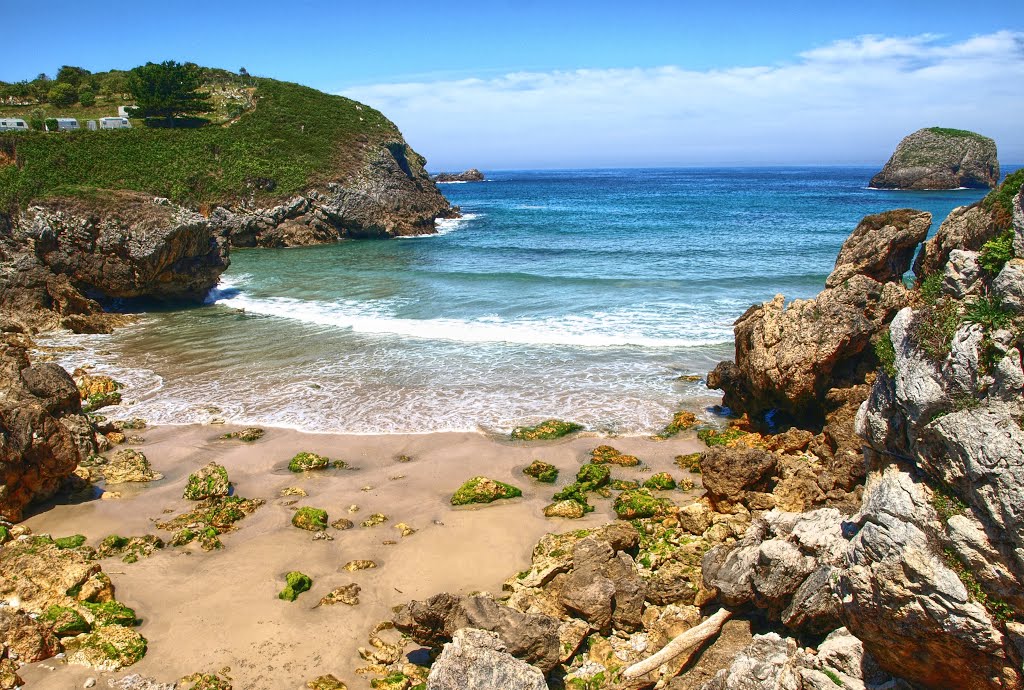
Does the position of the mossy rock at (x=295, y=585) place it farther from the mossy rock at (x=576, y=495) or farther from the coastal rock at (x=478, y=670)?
the mossy rock at (x=576, y=495)

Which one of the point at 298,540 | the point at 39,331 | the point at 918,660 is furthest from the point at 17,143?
the point at 918,660

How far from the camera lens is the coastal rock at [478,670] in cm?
599

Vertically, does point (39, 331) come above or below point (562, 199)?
below

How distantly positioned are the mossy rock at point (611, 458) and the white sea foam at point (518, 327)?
779 centimetres

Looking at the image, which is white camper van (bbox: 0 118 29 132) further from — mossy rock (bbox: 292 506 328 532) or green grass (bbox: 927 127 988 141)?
green grass (bbox: 927 127 988 141)

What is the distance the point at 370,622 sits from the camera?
820 centimetres

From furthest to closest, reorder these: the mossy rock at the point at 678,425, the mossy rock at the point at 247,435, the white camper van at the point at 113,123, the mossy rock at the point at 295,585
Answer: the white camper van at the point at 113,123, the mossy rock at the point at 678,425, the mossy rock at the point at 247,435, the mossy rock at the point at 295,585

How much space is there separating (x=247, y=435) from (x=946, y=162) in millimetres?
95689

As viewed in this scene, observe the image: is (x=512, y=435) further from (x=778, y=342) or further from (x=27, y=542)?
(x=27, y=542)

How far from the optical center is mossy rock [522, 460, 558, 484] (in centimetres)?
1233

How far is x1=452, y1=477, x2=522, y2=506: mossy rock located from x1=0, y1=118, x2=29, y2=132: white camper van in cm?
5050

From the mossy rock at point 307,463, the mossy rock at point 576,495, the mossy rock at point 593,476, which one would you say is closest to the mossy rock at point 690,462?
the mossy rock at point 593,476

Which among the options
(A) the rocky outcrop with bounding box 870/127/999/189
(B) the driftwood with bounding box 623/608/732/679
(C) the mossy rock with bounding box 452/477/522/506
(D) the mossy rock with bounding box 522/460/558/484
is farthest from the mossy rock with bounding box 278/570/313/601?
(A) the rocky outcrop with bounding box 870/127/999/189

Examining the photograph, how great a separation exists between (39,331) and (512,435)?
18.2m
